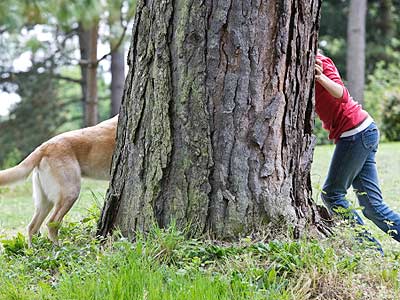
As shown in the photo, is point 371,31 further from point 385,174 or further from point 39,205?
point 39,205

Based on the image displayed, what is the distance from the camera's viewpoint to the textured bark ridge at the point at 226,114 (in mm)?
3809

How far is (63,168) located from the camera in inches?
235

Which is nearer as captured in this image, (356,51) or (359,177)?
(359,177)

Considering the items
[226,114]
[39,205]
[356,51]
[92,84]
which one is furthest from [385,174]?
[356,51]

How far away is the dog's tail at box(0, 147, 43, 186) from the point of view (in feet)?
19.0

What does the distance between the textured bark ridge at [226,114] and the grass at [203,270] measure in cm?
21

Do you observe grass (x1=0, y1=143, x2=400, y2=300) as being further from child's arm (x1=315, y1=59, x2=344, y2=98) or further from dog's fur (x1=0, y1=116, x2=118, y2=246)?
dog's fur (x1=0, y1=116, x2=118, y2=246)

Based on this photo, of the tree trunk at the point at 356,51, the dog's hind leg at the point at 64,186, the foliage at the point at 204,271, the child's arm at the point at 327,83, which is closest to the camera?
the foliage at the point at 204,271

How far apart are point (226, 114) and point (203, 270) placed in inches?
38.4

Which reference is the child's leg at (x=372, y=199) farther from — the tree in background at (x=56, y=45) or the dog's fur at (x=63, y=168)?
the tree in background at (x=56, y=45)

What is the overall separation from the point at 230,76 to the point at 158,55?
497mm

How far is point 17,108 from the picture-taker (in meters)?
23.3

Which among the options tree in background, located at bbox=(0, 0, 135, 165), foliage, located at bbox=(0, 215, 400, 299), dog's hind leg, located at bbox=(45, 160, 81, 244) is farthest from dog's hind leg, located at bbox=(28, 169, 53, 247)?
tree in background, located at bbox=(0, 0, 135, 165)

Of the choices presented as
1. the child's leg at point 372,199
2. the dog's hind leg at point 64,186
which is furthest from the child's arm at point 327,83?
the dog's hind leg at point 64,186
